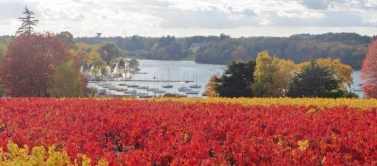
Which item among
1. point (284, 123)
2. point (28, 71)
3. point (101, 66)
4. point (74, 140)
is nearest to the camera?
point (74, 140)

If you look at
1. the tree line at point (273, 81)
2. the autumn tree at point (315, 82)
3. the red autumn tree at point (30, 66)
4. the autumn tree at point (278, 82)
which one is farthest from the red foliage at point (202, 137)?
the autumn tree at point (278, 82)

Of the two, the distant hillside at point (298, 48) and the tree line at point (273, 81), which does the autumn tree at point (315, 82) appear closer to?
the tree line at point (273, 81)

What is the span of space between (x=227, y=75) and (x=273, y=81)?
4.73 meters

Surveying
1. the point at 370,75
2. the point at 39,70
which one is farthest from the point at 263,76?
the point at 39,70

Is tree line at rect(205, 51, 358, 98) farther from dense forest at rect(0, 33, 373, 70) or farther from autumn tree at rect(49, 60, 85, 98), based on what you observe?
dense forest at rect(0, 33, 373, 70)

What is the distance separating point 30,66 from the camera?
40.0 m

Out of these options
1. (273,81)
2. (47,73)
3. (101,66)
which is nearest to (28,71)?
(47,73)

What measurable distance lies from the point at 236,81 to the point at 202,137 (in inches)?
1327

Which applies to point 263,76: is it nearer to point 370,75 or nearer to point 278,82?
point 278,82

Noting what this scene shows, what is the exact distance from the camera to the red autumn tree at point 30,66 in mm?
39375

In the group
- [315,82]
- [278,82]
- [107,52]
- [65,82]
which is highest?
[107,52]

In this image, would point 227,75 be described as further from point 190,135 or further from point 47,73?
point 190,135

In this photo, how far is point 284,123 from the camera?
10914 mm

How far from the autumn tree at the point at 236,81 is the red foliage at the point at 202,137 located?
26997 millimetres
